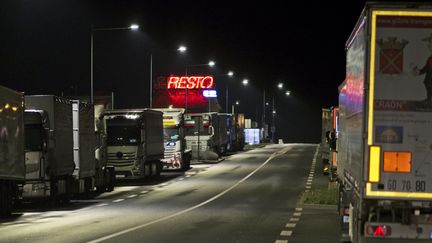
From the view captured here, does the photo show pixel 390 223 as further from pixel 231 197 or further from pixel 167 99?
pixel 167 99

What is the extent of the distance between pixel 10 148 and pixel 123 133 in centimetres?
1225

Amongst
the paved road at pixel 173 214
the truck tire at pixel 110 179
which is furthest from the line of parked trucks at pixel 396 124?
the truck tire at pixel 110 179

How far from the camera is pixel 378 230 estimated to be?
857cm

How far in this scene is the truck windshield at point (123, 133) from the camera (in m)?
30.8

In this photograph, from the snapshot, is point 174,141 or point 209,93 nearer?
point 174,141

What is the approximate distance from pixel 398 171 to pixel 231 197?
50.9ft

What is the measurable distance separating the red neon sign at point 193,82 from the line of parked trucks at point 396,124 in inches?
3107

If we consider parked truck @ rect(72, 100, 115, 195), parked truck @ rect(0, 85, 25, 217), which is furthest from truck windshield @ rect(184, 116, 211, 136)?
parked truck @ rect(0, 85, 25, 217)

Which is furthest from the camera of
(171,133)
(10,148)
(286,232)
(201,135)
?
(201,135)

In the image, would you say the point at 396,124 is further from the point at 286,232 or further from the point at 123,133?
the point at 123,133

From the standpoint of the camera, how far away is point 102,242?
13031 mm

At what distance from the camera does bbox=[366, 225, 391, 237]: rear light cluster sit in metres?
8.55

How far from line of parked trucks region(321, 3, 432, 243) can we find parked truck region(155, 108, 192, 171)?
30.0m

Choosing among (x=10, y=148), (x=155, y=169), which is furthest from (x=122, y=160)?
(x=10, y=148)
